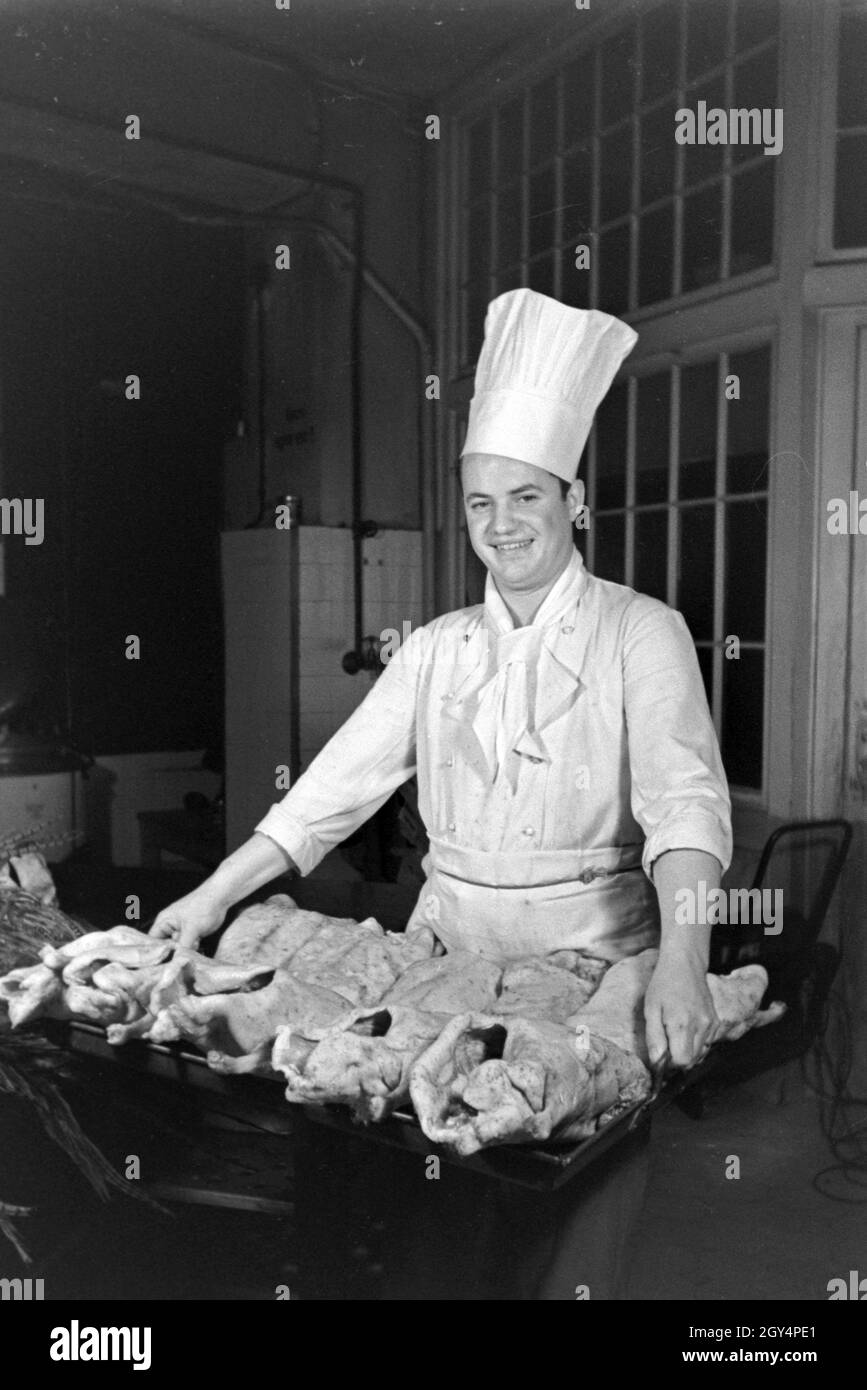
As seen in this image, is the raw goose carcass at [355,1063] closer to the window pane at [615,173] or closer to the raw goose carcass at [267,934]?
the raw goose carcass at [267,934]

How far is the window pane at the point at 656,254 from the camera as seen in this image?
1.77 metres

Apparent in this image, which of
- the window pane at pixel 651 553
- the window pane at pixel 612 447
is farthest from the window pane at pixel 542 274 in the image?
the window pane at pixel 651 553

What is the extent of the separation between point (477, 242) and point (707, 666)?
0.86 m

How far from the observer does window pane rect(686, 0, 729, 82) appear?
1.70 metres

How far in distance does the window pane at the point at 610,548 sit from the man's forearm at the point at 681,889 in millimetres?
534

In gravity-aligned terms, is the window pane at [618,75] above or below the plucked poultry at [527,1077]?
above

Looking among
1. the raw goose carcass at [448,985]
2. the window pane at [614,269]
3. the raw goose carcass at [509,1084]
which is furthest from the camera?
the window pane at [614,269]

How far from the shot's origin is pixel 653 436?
5.91ft

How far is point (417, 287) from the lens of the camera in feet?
6.37

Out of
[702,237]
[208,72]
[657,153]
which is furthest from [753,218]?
[208,72]

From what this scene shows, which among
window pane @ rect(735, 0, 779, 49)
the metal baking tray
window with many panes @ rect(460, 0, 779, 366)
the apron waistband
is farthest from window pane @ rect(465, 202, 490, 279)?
the metal baking tray

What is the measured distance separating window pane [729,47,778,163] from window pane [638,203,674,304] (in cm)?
14

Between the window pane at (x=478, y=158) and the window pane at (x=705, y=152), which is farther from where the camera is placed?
the window pane at (x=478, y=158)
